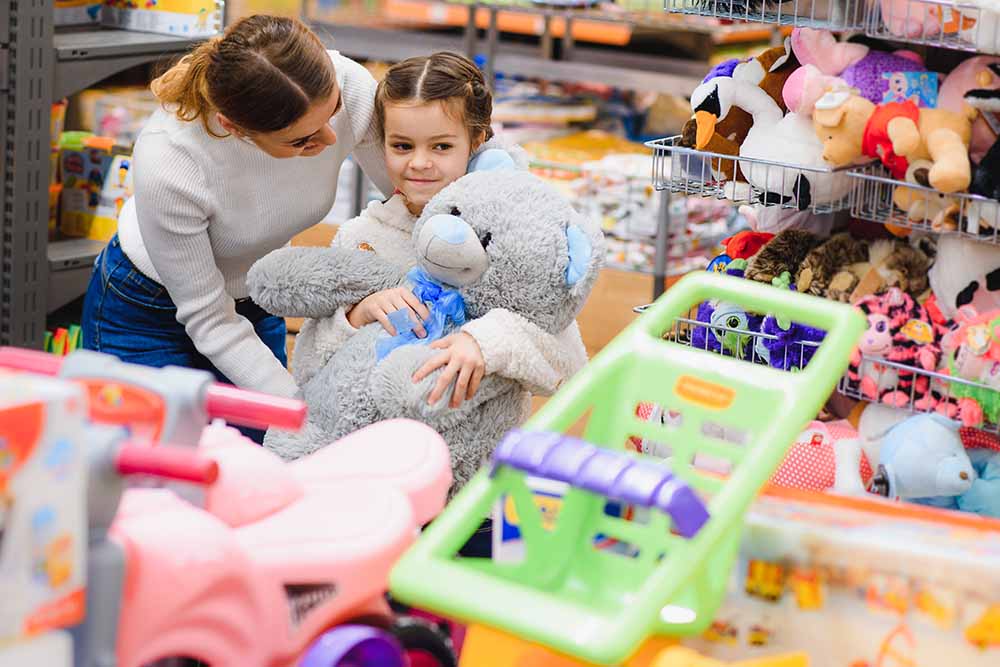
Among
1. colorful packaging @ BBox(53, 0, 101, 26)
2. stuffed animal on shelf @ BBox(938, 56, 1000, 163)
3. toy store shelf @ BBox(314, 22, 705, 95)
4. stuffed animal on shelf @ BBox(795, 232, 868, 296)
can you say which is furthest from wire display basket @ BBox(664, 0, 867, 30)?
toy store shelf @ BBox(314, 22, 705, 95)

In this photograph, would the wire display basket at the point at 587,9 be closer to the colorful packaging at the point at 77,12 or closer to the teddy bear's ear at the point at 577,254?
the colorful packaging at the point at 77,12

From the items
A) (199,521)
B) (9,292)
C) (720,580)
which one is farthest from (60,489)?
(9,292)

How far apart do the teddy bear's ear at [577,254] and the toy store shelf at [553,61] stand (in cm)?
212

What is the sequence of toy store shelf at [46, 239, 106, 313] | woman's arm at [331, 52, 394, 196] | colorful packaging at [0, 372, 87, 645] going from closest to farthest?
colorful packaging at [0, 372, 87, 645] < woman's arm at [331, 52, 394, 196] < toy store shelf at [46, 239, 106, 313]

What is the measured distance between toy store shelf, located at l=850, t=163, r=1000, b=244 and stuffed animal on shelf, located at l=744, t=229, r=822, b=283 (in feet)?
0.41

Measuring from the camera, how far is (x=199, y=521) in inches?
44.9

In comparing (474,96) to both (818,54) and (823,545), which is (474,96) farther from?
(823,545)

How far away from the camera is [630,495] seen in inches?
43.8

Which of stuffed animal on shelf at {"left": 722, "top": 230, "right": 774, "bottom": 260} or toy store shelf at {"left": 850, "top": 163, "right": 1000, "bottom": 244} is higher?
toy store shelf at {"left": 850, "top": 163, "right": 1000, "bottom": 244}

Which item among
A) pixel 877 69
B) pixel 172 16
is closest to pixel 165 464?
pixel 877 69

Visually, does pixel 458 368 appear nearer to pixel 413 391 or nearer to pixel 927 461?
pixel 413 391

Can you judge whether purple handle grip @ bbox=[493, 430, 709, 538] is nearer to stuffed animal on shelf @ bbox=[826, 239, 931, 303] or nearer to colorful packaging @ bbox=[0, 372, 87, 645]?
colorful packaging @ bbox=[0, 372, 87, 645]

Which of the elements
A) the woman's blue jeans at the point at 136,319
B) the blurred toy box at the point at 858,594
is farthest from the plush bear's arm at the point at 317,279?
the blurred toy box at the point at 858,594

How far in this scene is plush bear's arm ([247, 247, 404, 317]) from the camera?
1.78 m
